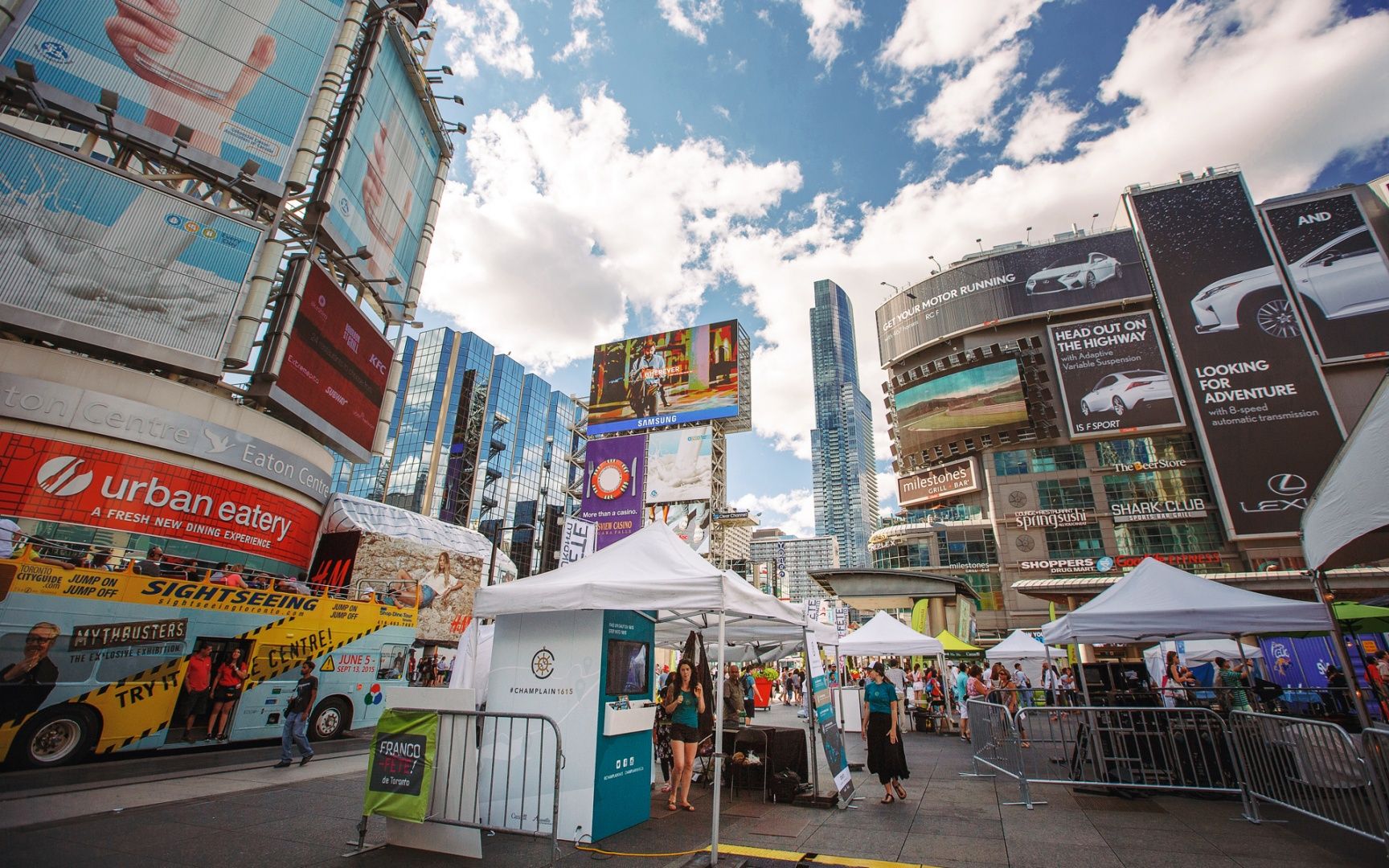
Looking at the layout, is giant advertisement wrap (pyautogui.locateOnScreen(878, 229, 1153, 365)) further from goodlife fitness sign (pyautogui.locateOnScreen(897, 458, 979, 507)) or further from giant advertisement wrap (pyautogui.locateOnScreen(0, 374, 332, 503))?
giant advertisement wrap (pyautogui.locateOnScreen(0, 374, 332, 503))

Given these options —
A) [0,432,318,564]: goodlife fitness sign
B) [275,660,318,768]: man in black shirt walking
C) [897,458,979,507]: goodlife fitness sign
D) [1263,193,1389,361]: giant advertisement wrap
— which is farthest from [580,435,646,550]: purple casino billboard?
[1263,193,1389,361]: giant advertisement wrap

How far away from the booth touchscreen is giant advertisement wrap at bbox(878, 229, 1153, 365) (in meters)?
57.5

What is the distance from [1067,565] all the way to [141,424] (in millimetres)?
57931

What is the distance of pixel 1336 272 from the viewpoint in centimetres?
4416

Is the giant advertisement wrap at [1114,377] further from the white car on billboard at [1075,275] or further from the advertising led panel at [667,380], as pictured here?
the advertising led panel at [667,380]

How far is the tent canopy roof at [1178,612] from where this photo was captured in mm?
8695

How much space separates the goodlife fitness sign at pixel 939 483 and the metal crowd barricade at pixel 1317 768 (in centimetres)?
5123

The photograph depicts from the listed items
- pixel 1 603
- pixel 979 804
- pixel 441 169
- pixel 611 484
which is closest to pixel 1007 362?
pixel 611 484

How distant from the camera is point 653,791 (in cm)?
934

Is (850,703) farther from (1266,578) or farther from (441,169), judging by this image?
(1266,578)

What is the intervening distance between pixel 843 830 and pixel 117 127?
87.8 feet

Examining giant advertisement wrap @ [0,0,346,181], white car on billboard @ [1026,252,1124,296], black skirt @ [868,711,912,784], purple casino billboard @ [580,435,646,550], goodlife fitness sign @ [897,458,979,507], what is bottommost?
black skirt @ [868,711,912,784]

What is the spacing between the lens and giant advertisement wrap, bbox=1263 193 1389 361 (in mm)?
42500

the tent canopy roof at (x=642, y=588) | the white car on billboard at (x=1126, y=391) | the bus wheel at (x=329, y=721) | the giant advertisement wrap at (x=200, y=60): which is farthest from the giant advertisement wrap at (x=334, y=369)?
the white car on billboard at (x=1126, y=391)
